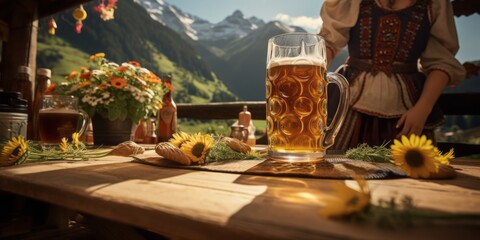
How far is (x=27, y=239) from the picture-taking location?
1.14 m

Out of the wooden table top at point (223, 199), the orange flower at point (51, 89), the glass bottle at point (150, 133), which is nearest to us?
the wooden table top at point (223, 199)

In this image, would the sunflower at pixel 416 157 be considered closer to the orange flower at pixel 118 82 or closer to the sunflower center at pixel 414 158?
the sunflower center at pixel 414 158

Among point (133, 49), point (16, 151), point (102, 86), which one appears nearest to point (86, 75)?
point (102, 86)

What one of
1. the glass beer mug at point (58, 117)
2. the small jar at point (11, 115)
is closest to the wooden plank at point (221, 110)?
the glass beer mug at point (58, 117)

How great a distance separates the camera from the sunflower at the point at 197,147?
0.82 m

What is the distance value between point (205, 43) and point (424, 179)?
113 metres

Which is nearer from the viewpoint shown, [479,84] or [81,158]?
[81,158]

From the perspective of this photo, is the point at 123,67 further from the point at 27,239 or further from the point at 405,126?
the point at 405,126

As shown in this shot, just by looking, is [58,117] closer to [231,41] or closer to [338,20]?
[338,20]

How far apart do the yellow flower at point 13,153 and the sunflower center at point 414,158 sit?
0.91 m

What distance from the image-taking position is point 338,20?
6.54 feet

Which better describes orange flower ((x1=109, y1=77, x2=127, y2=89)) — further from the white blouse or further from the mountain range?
the mountain range

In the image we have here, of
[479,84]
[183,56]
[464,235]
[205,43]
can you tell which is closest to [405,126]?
[464,235]

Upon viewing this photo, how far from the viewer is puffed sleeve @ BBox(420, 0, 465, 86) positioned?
1.81 metres
